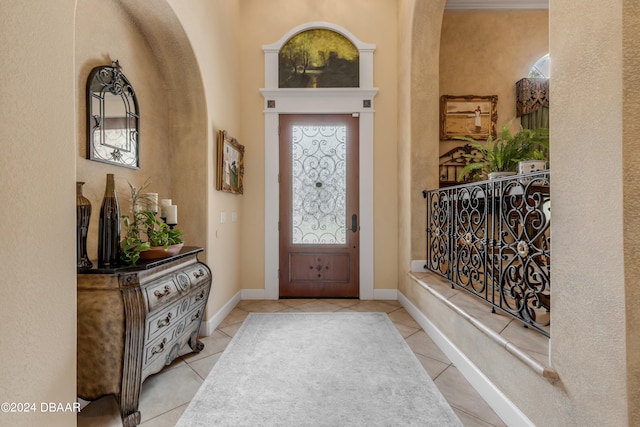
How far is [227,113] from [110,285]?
2.25m

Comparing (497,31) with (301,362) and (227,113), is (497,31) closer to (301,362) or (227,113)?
(227,113)

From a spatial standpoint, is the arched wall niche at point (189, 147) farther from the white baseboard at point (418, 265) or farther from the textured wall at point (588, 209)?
the textured wall at point (588, 209)

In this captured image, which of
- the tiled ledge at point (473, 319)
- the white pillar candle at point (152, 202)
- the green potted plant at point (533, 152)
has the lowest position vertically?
the tiled ledge at point (473, 319)

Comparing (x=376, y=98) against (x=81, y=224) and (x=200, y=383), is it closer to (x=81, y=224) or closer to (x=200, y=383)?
(x=81, y=224)

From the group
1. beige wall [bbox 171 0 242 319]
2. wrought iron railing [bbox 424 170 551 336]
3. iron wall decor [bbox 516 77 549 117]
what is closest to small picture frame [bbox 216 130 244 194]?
beige wall [bbox 171 0 242 319]

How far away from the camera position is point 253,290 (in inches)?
146

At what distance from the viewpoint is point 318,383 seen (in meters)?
1.88

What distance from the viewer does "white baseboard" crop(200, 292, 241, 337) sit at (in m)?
2.61

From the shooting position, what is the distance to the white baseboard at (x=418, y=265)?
3.14 meters

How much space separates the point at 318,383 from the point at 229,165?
87.9 inches

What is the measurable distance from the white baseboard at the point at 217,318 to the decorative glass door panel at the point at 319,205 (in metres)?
0.64

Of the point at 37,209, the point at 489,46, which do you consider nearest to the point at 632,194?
the point at 37,209

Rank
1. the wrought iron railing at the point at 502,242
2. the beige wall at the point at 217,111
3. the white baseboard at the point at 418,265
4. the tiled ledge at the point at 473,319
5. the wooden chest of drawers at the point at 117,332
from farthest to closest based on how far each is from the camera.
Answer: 1. the white baseboard at the point at 418,265
2. the beige wall at the point at 217,111
3. the wrought iron railing at the point at 502,242
4. the wooden chest of drawers at the point at 117,332
5. the tiled ledge at the point at 473,319

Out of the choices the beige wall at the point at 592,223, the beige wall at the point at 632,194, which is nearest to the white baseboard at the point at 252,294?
the beige wall at the point at 592,223
